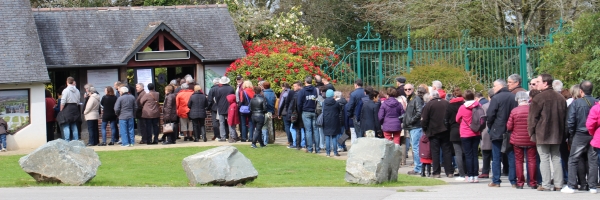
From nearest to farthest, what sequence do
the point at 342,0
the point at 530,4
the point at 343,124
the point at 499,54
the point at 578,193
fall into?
the point at 578,193, the point at 343,124, the point at 499,54, the point at 530,4, the point at 342,0

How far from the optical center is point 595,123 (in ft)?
41.3

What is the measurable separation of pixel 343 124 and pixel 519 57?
771cm

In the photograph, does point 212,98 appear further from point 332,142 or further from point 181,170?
point 181,170

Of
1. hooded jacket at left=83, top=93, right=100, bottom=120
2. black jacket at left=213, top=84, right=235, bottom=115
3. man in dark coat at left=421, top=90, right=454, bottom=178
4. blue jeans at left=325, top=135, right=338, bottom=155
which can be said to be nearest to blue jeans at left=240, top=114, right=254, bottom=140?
black jacket at left=213, top=84, right=235, bottom=115

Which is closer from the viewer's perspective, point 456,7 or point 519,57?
point 519,57

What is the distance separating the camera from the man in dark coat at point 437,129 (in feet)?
49.5

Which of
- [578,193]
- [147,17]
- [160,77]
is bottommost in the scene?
[578,193]

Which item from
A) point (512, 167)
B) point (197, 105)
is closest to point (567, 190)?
point (512, 167)

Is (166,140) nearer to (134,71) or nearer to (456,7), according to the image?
(134,71)

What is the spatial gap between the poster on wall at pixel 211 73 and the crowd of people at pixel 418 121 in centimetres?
91

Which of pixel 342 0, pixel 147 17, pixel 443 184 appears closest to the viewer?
pixel 443 184

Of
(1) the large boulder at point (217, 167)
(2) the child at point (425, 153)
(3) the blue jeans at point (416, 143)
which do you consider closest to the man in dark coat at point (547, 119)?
(2) the child at point (425, 153)

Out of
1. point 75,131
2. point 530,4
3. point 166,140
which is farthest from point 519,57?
point 75,131

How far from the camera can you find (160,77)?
27188 millimetres
